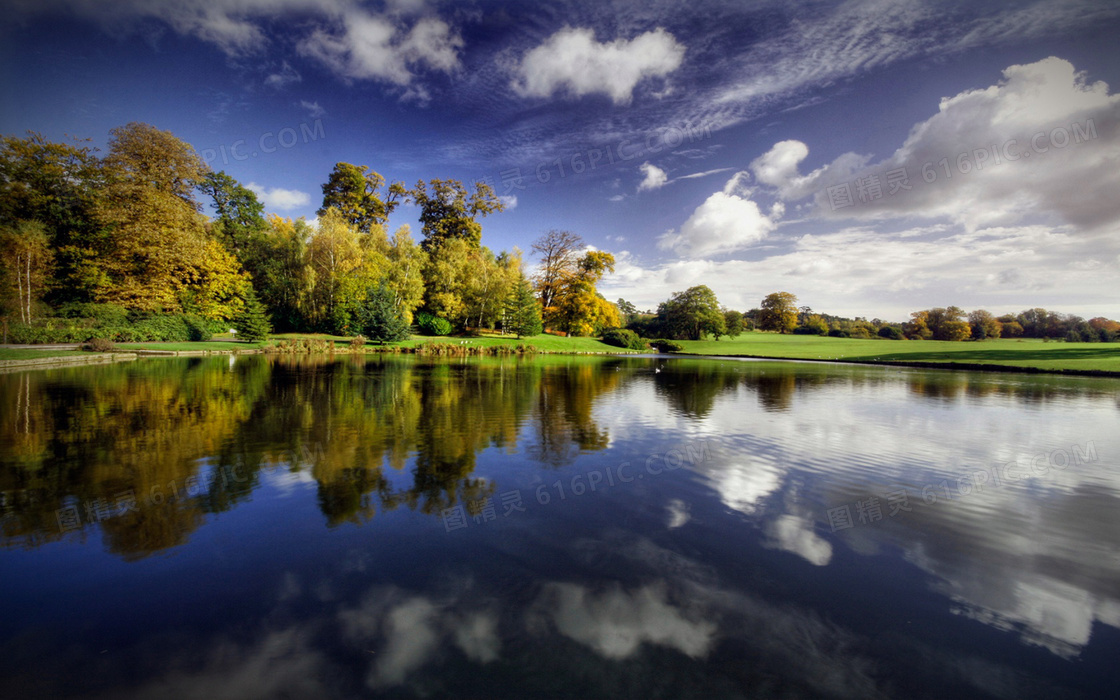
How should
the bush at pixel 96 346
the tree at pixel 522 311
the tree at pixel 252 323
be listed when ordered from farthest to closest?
the tree at pixel 522 311 < the tree at pixel 252 323 < the bush at pixel 96 346

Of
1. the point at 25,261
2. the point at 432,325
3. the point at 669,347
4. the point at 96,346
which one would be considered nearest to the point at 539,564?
the point at 96,346

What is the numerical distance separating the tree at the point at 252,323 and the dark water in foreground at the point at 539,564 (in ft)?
98.0

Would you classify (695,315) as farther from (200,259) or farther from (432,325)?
(200,259)

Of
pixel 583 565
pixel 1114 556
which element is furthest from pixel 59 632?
pixel 1114 556

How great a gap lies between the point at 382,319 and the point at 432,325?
27.5 ft

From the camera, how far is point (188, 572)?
3.92 meters

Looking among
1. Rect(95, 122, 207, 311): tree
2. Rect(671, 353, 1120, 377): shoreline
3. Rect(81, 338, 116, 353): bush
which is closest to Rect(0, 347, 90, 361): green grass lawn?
Rect(81, 338, 116, 353): bush

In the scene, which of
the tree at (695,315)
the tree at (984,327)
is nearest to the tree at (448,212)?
the tree at (695,315)

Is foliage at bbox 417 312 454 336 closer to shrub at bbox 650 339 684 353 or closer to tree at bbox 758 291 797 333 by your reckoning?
shrub at bbox 650 339 684 353

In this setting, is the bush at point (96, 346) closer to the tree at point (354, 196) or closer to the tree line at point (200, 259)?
the tree line at point (200, 259)

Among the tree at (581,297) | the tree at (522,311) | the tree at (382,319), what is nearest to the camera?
the tree at (382,319)

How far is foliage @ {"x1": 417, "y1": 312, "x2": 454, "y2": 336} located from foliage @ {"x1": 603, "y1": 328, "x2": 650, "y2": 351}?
69.2ft

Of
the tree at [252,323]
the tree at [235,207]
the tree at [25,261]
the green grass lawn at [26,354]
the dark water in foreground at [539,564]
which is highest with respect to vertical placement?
the tree at [235,207]

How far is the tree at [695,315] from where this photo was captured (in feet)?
213
